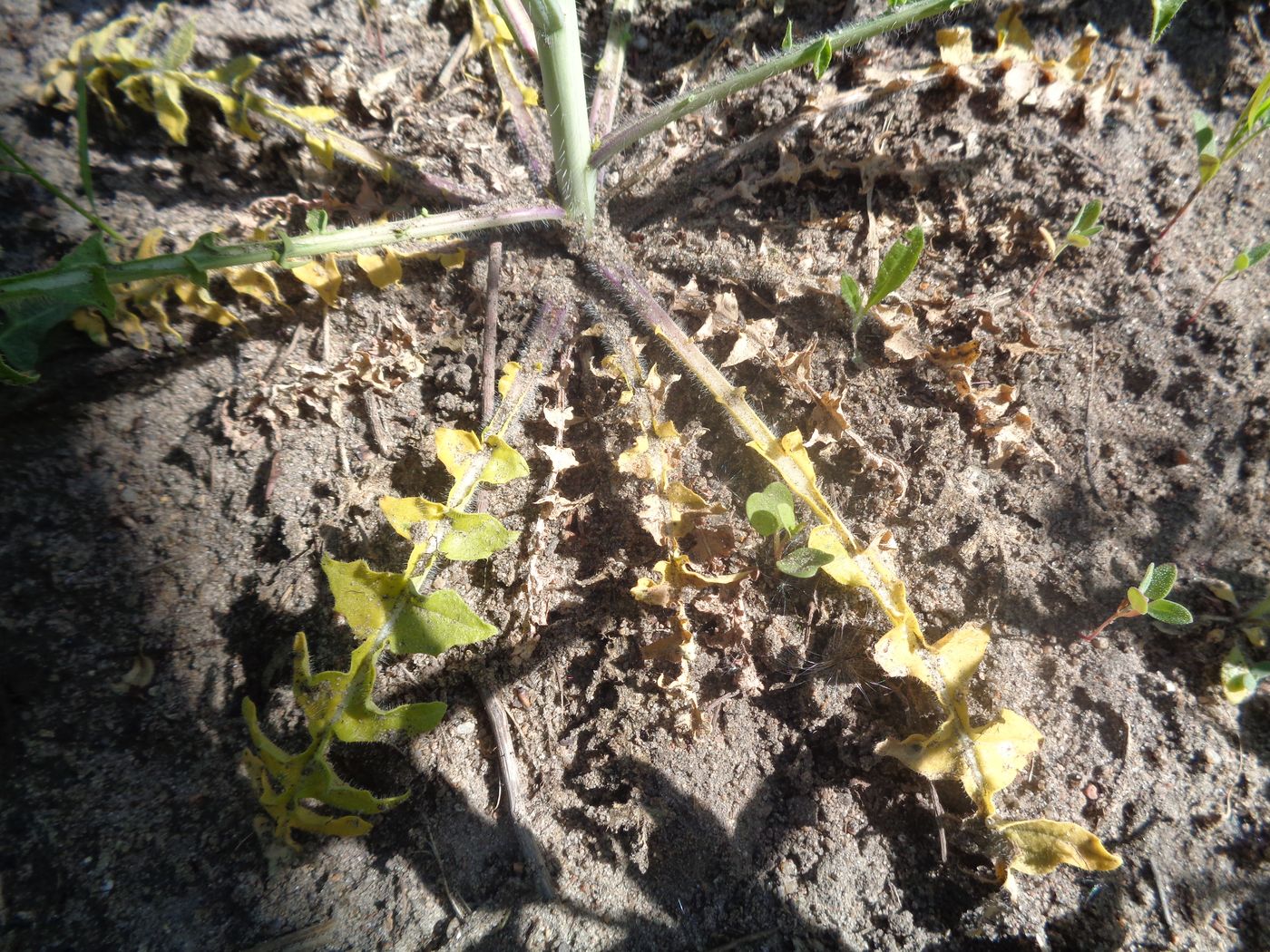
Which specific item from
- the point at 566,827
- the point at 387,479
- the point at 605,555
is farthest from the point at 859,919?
the point at 387,479

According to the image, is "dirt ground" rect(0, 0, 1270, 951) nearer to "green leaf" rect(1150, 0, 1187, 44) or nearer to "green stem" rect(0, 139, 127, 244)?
"green stem" rect(0, 139, 127, 244)

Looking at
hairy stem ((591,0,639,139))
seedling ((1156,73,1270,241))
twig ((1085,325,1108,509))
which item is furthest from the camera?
hairy stem ((591,0,639,139))

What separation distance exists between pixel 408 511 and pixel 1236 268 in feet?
7.24

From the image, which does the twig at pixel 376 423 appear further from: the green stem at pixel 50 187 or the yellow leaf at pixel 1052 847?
the yellow leaf at pixel 1052 847

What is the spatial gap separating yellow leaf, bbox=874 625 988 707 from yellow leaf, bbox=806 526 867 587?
141mm

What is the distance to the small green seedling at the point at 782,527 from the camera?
4.85 feet

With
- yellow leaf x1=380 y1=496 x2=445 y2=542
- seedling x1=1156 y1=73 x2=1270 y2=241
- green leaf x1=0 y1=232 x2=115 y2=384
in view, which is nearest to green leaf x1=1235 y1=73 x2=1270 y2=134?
seedling x1=1156 y1=73 x2=1270 y2=241

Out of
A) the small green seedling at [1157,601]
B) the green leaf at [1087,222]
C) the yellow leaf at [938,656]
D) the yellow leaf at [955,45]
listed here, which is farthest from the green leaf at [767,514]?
the yellow leaf at [955,45]

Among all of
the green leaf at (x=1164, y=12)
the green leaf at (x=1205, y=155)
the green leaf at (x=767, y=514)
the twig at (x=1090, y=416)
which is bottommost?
the green leaf at (x=767, y=514)

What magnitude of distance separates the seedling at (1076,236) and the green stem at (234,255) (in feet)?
5.27

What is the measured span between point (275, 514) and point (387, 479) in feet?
0.96

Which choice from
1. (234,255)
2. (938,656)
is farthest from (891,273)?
(234,255)

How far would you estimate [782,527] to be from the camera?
159 centimetres

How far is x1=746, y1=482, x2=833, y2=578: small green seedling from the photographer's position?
58.2 inches
